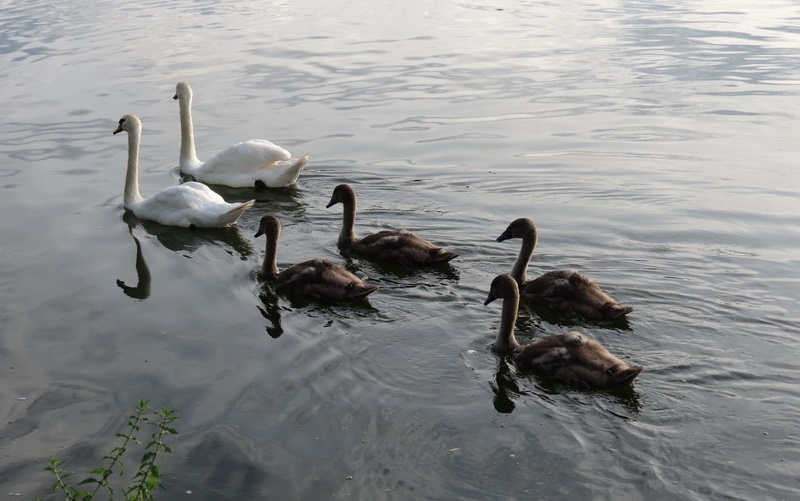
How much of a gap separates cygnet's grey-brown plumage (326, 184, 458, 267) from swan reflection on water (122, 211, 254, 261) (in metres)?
1.21

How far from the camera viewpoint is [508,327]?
8.36 meters

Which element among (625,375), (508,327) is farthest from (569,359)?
(508,327)

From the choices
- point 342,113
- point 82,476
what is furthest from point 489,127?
point 82,476

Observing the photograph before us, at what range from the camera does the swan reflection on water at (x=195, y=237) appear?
11523 millimetres

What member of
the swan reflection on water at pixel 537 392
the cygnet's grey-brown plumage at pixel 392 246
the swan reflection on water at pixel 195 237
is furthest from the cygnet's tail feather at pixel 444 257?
the swan reflection on water at pixel 195 237

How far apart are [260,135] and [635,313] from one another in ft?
30.9

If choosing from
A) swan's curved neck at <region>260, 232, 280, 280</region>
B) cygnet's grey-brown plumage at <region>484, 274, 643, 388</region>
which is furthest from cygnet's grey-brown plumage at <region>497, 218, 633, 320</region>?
swan's curved neck at <region>260, 232, 280, 280</region>

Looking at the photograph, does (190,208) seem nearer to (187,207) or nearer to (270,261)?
(187,207)

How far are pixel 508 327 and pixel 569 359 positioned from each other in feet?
2.69

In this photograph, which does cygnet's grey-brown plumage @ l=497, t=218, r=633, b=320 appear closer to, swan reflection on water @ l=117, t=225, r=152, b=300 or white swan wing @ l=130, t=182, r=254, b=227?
white swan wing @ l=130, t=182, r=254, b=227

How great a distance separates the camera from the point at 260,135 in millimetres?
16812

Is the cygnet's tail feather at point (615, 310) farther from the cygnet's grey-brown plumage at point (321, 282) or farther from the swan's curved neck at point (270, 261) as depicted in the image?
the swan's curved neck at point (270, 261)

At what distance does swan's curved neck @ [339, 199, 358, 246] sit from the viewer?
11086 mm

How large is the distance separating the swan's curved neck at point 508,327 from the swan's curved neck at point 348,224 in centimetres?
307
